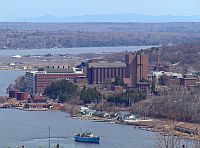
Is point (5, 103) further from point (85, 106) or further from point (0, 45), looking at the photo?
point (0, 45)

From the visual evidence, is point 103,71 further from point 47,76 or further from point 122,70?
point 47,76

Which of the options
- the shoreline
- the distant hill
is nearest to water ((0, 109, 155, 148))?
the shoreline

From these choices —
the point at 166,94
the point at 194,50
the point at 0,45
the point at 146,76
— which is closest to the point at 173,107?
the point at 166,94

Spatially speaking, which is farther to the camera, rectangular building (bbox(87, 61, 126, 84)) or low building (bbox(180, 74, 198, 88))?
rectangular building (bbox(87, 61, 126, 84))

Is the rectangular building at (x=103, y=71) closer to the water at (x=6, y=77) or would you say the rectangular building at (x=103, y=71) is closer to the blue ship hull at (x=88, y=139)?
the water at (x=6, y=77)

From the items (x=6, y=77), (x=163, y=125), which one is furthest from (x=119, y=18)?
→ (x=163, y=125)

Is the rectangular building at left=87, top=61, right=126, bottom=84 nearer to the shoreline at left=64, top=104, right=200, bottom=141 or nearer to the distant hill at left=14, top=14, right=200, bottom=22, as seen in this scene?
the shoreline at left=64, top=104, right=200, bottom=141

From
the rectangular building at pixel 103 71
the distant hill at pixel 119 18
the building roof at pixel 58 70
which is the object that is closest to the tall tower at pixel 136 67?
the rectangular building at pixel 103 71
